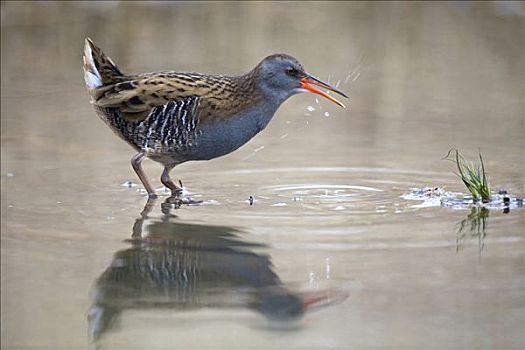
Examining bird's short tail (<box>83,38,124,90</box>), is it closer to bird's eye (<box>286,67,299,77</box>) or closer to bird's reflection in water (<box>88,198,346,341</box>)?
bird's eye (<box>286,67,299,77</box>)

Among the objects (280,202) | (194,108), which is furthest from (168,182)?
(280,202)

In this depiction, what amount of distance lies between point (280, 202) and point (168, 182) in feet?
3.09

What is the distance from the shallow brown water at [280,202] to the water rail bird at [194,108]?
1.05ft

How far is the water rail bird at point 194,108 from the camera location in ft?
27.5

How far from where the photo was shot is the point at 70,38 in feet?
44.2

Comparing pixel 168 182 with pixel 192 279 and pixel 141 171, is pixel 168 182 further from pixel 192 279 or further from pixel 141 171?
pixel 192 279

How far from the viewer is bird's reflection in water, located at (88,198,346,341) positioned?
5996 millimetres

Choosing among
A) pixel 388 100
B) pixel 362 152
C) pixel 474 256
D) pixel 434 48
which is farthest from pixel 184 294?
pixel 434 48

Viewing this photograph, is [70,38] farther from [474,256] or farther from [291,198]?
[474,256]

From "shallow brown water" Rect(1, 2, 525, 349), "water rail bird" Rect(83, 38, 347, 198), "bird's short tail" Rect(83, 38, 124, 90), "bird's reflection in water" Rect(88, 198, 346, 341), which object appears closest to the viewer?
"shallow brown water" Rect(1, 2, 525, 349)

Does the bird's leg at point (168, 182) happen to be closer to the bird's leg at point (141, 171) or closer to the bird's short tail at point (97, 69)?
the bird's leg at point (141, 171)

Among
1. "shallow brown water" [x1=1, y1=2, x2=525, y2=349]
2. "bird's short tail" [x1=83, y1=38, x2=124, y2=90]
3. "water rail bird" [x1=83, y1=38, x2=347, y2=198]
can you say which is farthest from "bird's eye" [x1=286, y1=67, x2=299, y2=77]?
"bird's short tail" [x1=83, y1=38, x2=124, y2=90]

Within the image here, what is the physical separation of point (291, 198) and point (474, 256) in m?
1.72

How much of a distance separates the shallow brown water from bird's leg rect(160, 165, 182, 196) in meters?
0.15
